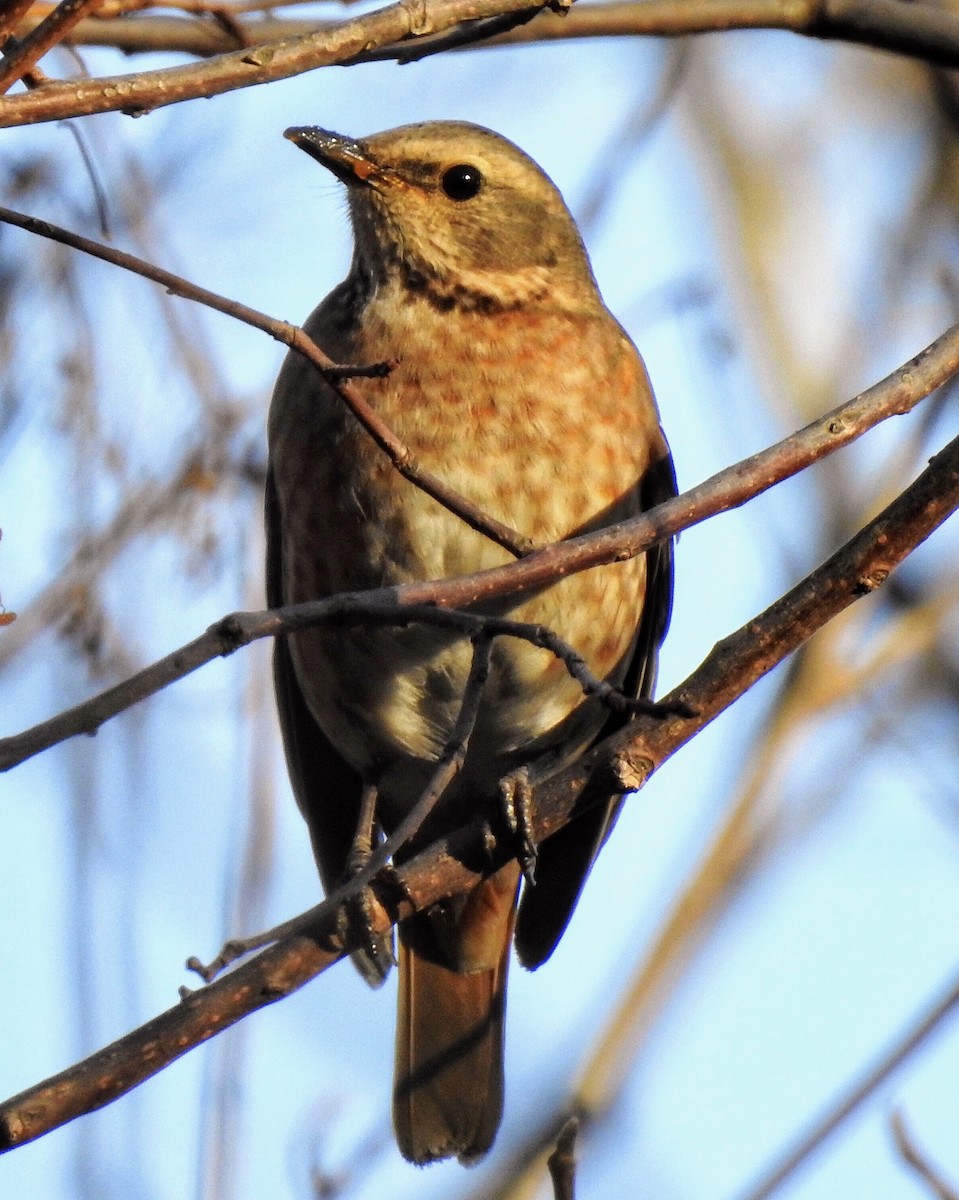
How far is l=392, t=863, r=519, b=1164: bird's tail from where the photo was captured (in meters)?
5.85

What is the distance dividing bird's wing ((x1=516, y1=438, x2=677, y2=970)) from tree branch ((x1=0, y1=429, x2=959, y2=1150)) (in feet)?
5.71

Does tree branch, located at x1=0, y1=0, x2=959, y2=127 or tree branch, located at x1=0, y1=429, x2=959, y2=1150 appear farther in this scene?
tree branch, located at x1=0, y1=0, x2=959, y2=127

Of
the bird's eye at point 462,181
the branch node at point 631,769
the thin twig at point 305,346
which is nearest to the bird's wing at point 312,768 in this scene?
the bird's eye at point 462,181

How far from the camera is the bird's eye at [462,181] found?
5.48 meters

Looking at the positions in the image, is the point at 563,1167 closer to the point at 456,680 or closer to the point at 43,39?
the point at 43,39

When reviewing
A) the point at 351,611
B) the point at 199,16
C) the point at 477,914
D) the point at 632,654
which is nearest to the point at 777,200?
the point at 632,654

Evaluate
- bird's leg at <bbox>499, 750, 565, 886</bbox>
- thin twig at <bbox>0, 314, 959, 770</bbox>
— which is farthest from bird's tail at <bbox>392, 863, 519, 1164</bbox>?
thin twig at <bbox>0, 314, 959, 770</bbox>

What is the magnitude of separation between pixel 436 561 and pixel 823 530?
69.5 inches

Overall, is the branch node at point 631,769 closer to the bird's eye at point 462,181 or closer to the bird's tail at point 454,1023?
the bird's tail at point 454,1023

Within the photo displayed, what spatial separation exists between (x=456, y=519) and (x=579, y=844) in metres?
1.52

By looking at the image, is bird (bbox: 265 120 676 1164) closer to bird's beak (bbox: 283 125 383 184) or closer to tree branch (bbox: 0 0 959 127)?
bird's beak (bbox: 283 125 383 184)

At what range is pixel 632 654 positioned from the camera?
584 centimetres

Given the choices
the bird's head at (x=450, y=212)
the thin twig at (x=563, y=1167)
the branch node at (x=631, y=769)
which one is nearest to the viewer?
the thin twig at (x=563, y=1167)

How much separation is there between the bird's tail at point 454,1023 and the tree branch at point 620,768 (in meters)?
1.93
